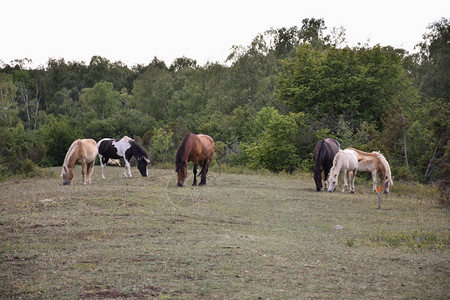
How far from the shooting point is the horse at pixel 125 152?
73.6 feet

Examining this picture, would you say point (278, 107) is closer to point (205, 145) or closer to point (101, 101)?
point (101, 101)

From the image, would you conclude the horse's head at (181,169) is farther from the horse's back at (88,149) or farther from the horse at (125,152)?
the horse at (125,152)

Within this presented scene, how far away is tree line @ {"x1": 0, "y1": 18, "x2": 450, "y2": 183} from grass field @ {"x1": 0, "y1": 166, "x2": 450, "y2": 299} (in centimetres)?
948

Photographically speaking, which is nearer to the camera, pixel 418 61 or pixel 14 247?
pixel 14 247

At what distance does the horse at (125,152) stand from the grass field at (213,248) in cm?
692

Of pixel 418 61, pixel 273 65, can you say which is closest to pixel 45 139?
pixel 273 65

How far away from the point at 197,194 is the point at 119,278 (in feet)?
32.2

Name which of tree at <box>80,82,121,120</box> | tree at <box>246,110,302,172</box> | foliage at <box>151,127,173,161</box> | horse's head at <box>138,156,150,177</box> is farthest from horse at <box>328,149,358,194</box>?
tree at <box>80,82,121,120</box>

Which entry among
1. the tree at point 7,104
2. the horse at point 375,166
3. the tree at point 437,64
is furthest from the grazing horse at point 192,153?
the tree at point 7,104

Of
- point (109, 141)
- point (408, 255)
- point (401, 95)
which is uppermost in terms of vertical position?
point (401, 95)

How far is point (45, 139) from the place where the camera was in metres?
42.1

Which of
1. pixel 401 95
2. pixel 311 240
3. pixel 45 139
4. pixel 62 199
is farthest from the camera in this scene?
pixel 45 139

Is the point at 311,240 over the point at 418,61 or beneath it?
beneath

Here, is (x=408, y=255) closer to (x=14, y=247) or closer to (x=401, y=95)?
(x=14, y=247)
